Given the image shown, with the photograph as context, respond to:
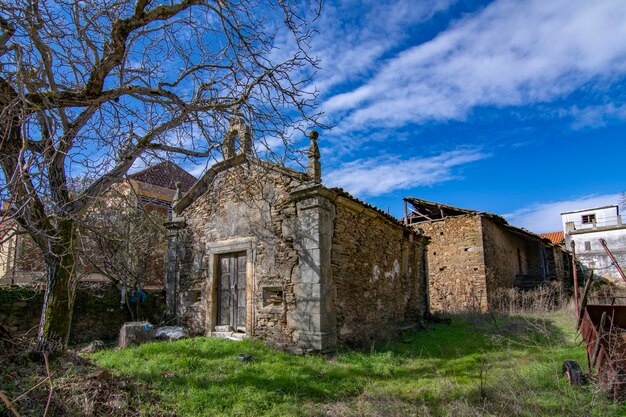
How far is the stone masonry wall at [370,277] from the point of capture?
8.60 metres

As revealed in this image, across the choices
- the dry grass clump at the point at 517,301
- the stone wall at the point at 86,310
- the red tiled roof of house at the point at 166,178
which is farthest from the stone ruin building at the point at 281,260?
the dry grass clump at the point at 517,301

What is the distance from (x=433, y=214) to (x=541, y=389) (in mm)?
14019

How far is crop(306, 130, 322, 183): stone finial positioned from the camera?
849 cm

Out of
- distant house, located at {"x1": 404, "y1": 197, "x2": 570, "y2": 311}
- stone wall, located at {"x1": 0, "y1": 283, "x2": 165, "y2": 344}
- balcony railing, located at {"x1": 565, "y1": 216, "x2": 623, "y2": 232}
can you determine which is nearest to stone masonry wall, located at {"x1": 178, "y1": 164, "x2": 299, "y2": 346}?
stone wall, located at {"x1": 0, "y1": 283, "x2": 165, "y2": 344}

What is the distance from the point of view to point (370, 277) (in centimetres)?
976

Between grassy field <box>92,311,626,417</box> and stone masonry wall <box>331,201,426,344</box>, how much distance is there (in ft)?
2.48

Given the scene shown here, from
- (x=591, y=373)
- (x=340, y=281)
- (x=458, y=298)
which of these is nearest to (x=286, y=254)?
(x=340, y=281)

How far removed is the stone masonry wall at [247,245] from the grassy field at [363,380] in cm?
86

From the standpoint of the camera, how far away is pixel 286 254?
8578 mm

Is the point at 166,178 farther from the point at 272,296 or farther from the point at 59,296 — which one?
the point at 59,296

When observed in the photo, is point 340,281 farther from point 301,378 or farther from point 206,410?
point 206,410

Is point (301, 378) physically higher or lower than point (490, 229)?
lower

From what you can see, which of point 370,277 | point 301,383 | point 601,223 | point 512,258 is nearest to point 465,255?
point 512,258

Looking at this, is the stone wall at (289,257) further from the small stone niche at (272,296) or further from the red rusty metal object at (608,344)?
the red rusty metal object at (608,344)
